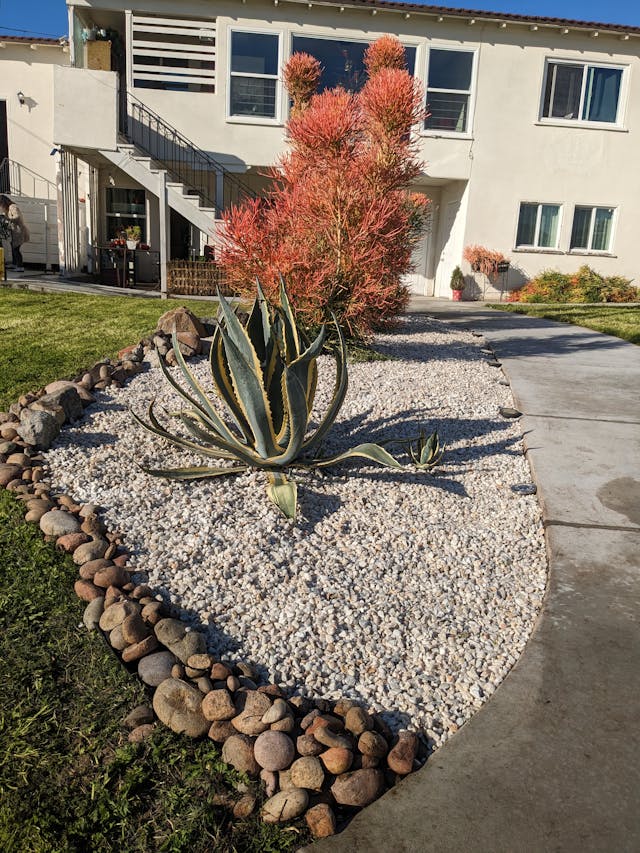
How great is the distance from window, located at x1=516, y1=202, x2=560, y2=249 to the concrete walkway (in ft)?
46.6

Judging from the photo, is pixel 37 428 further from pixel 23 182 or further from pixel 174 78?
pixel 23 182

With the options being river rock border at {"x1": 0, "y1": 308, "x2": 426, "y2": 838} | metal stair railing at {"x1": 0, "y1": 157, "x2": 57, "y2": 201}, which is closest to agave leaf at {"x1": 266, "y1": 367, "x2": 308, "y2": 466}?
river rock border at {"x1": 0, "y1": 308, "x2": 426, "y2": 838}

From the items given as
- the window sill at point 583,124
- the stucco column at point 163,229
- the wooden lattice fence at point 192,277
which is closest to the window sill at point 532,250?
the window sill at point 583,124

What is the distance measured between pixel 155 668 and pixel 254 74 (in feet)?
52.0

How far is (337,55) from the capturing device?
1609 cm

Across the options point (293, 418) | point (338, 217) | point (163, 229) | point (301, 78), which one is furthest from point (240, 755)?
point (163, 229)

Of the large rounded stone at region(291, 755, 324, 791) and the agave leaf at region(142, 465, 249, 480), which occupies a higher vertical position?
the agave leaf at region(142, 465, 249, 480)

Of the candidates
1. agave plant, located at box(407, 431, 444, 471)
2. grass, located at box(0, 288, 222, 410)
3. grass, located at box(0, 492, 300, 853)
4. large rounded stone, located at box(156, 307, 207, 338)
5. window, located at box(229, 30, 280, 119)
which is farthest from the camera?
window, located at box(229, 30, 280, 119)

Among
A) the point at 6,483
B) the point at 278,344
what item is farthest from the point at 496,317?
the point at 6,483

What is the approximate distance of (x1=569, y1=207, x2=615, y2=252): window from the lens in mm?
17422

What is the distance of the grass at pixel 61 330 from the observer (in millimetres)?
5922

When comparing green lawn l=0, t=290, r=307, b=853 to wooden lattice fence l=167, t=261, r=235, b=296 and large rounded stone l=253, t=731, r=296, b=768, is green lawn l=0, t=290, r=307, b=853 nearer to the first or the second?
large rounded stone l=253, t=731, r=296, b=768

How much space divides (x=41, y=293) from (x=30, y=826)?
10.6 meters

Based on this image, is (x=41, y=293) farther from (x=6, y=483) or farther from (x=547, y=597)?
(x=547, y=597)
